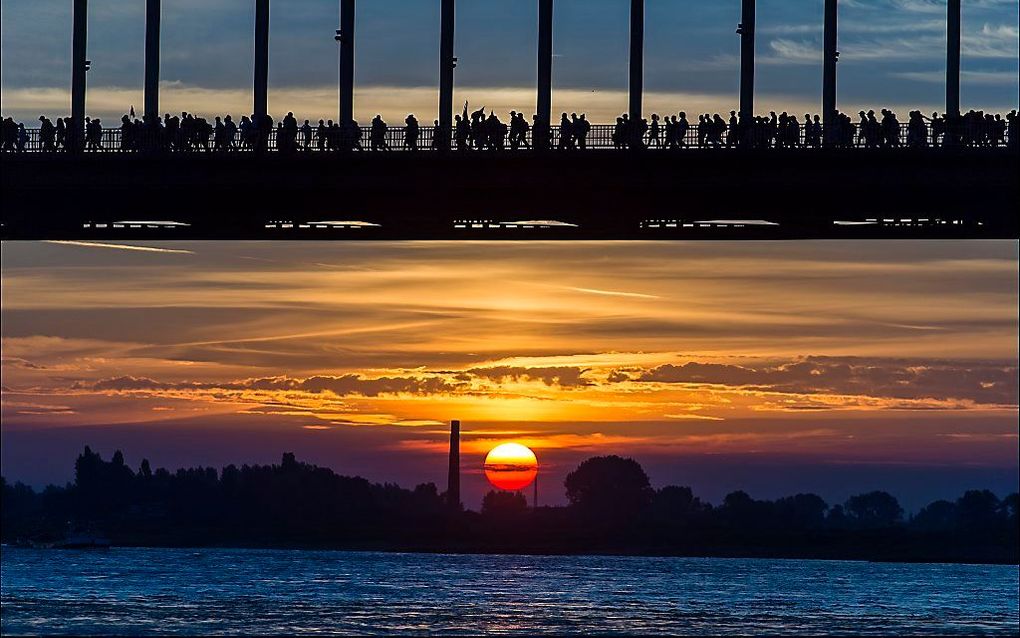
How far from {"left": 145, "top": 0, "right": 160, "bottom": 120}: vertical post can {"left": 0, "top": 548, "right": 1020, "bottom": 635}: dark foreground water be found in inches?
656

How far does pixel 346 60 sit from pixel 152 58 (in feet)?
23.0

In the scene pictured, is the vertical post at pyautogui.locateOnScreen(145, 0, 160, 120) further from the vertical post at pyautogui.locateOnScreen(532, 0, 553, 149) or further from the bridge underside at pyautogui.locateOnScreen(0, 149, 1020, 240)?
the vertical post at pyautogui.locateOnScreen(532, 0, 553, 149)

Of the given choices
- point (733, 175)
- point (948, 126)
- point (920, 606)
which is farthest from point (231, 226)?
point (920, 606)

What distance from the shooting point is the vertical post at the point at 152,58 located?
66.6 metres

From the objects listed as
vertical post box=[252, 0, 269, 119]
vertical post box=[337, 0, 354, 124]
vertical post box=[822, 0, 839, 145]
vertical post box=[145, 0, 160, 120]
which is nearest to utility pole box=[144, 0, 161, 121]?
vertical post box=[145, 0, 160, 120]

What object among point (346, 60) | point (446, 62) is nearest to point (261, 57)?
point (346, 60)

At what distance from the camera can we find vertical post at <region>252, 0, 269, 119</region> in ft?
214

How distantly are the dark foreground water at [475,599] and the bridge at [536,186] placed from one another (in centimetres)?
1473

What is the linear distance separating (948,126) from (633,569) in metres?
96.4

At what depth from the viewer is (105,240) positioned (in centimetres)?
6109

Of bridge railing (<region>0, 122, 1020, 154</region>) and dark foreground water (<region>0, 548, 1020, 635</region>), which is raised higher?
bridge railing (<region>0, 122, 1020, 154</region>)

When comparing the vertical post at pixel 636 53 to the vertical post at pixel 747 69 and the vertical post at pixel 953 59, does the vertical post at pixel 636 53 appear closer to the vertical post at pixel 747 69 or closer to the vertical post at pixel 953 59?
the vertical post at pixel 747 69

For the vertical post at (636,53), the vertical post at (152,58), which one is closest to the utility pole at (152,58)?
the vertical post at (152,58)

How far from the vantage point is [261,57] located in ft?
215
